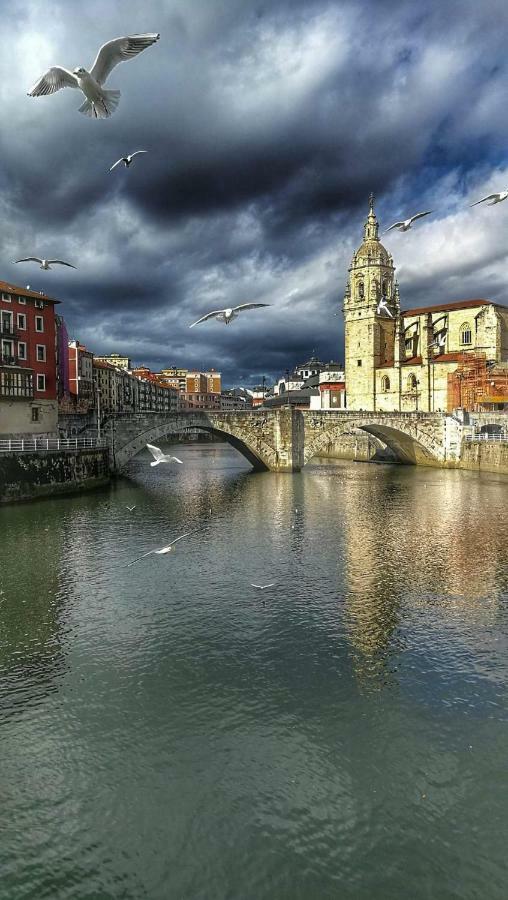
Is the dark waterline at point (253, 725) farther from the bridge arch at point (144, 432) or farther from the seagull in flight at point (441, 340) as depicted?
the seagull in flight at point (441, 340)

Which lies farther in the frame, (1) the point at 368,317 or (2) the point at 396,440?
(1) the point at 368,317

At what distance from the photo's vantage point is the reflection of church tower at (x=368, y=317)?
84.7 m

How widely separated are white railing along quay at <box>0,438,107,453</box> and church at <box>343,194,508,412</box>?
44121 millimetres

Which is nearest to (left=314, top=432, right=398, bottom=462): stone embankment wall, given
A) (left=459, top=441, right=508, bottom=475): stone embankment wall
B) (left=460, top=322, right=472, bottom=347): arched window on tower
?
(left=459, top=441, right=508, bottom=475): stone embankment wall

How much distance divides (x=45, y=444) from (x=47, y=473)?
17.0ft

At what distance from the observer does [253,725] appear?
10.7m

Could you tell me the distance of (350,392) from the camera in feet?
287

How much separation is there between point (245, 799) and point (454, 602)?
10.8 meters

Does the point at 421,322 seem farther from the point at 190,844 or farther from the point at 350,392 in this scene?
the point at 190,844

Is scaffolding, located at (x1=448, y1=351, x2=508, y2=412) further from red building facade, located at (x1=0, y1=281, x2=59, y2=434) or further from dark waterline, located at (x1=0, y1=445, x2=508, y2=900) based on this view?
dark waterline, located at (x1=0, y1=445, x2=508, y2=900)

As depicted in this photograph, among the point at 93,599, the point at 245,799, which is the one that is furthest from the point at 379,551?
the point at 245,799

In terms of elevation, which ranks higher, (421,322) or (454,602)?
(421,322)

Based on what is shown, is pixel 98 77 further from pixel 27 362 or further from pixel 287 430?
pixel 287 430

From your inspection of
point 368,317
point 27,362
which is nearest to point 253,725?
point 27,362
